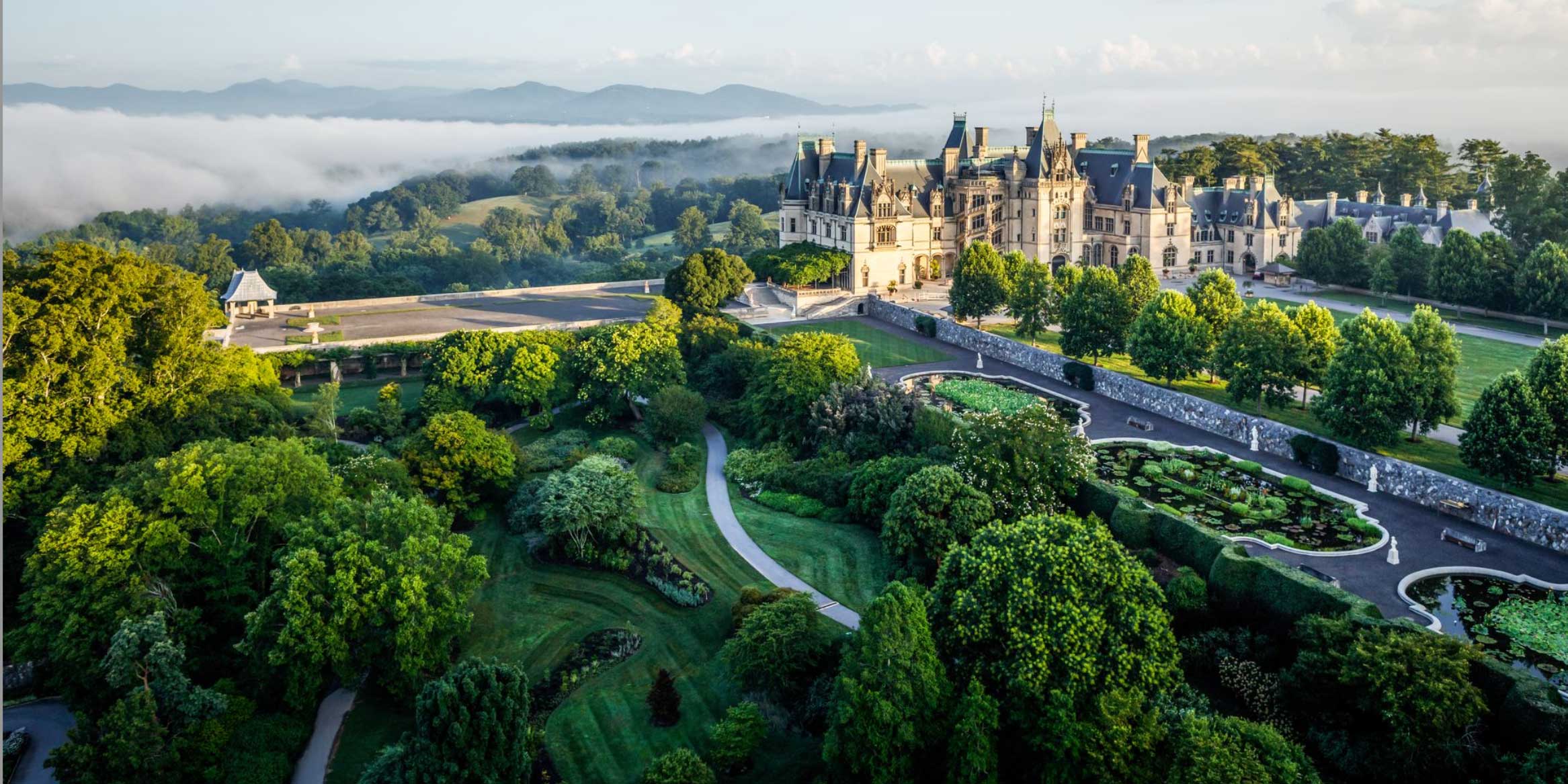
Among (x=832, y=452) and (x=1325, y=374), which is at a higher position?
(x=1325, y=374)

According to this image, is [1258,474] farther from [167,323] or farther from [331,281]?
[331,281]

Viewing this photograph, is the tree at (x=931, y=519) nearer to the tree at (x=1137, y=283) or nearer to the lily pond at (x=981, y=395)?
the lily pond at (x=981, y=395)

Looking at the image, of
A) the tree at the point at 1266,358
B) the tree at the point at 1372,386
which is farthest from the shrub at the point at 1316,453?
the tree at the point at 1266,358

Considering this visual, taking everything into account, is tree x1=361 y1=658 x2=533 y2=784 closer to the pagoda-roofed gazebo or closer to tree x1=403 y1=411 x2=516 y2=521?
tree x1=403 y1=411 x2=516 y2=521

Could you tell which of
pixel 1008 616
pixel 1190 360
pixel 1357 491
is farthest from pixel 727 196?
pixel 1008 616

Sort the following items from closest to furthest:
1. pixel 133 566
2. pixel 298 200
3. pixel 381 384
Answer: pixel 133 566 → pixel 381 384 → pixel 298 200

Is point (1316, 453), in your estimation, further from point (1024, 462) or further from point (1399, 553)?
point (1024, 462)

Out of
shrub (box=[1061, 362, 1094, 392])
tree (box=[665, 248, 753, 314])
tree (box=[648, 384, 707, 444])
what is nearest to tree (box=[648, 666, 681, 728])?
tree (box=[648, 384, 707, 444])
